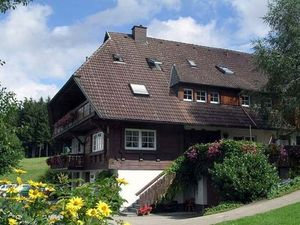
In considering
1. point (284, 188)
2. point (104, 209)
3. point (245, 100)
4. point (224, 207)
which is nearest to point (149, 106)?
point (245, 100)

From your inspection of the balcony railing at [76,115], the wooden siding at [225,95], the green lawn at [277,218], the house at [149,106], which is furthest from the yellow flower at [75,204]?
the wooden siding at [225,95]

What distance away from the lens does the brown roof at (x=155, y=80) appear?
2817 cm

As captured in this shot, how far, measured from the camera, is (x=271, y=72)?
86.7 ft

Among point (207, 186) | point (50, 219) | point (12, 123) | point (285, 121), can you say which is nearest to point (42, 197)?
point (50, 219)

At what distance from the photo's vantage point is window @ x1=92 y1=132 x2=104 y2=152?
2953 cm

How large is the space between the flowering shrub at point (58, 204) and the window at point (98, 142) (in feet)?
78.7

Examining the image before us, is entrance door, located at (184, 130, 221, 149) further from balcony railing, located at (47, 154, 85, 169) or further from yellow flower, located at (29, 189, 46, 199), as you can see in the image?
yellow flower, located at (29, 189, 46, 199)

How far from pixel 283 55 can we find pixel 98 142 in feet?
40.9

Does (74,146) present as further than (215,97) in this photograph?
Yes

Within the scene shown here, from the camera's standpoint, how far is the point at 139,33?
35062 mm

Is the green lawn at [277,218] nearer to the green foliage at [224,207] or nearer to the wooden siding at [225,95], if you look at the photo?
the green foliage at [224,207]

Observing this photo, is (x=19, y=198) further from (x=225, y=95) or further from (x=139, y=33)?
(x=139, y=33)

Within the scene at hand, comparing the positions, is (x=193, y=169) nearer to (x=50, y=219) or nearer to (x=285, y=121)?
(x=285, y=121)

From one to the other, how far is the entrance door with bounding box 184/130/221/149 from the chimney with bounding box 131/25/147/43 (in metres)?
8.50
